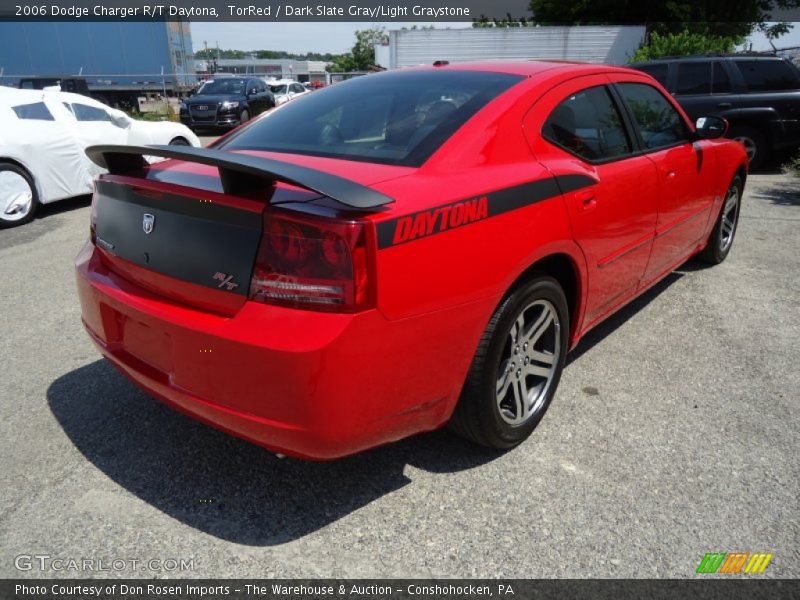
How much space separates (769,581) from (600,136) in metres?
2.06

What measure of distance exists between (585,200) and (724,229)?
3.09 m

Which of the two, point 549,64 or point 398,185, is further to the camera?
point 549,64

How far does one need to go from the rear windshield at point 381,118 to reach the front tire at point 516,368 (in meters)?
0.70

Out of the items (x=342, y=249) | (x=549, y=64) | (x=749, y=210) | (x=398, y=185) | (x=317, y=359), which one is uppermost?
(x=549, y=64)

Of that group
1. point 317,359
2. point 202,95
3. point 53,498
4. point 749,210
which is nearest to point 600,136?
point 317,359

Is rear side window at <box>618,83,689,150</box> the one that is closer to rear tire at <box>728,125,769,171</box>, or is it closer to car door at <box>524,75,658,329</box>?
car door at <box>524,75,658,329</box>

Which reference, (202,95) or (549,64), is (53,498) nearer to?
(549,64)

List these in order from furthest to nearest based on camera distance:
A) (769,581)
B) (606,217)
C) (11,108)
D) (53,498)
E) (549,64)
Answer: (11,108)
(549,64)
(606,217)
(53,498)
(769,581)

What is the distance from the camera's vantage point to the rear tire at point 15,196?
6.96m

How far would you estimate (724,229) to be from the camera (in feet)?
17.2

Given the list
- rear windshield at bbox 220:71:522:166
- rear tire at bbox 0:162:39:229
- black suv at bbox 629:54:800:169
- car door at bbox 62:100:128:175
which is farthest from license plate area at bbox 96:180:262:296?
black suv at bbox 629:54:800:169

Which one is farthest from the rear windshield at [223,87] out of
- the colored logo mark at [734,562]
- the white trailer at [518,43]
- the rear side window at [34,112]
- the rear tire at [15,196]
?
the colored logo mark at [734,562]

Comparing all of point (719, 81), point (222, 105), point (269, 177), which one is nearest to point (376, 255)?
point (269, 177)

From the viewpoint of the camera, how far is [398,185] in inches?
83.3
